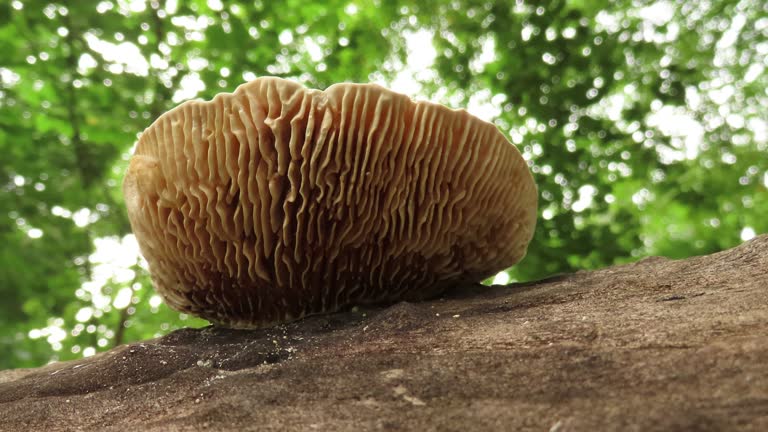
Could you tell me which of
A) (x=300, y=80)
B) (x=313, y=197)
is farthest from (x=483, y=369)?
(x=300, y=80)

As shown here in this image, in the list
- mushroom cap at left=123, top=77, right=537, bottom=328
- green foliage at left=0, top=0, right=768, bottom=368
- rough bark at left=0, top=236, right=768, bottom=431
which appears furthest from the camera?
green foliage at left=0, top=0, right=768, bottom=368

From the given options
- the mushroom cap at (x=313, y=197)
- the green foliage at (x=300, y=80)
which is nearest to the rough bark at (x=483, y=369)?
the mushroom cap at (x=313, y=197)

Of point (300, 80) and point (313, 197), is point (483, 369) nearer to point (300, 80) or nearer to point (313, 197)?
point (313, 197)

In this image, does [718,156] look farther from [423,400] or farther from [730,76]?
[423,400]

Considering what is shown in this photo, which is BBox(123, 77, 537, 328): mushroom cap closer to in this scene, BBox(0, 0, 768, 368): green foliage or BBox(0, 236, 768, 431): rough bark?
BBox(0, 236, 768, 431): rough bark

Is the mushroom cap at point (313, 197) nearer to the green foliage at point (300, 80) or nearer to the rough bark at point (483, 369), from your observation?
the rough bark at point (483, 369)

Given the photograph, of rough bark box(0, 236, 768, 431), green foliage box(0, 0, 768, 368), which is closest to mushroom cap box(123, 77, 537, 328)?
rough bark box(0, 236, 768, 431)
